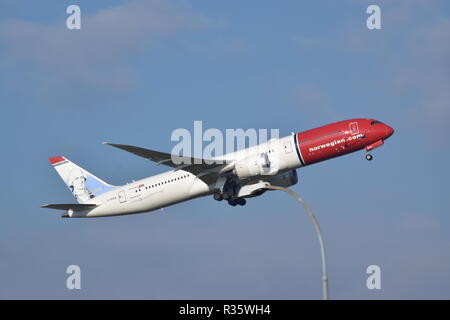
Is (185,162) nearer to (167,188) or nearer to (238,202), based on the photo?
(167,188)

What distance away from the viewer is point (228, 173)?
282 feet

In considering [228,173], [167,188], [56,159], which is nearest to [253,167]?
[228,173]

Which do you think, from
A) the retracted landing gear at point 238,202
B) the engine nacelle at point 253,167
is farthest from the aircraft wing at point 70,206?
the engine nacelle at point 253,167

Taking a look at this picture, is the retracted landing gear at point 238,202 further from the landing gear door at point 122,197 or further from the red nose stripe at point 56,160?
the red nose stripe at point 56,160

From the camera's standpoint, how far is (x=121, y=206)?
91375 millimetres

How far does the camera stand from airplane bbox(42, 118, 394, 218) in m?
81.9

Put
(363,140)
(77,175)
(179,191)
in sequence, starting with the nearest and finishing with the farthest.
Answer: (363,140), (179,191), (77,175)

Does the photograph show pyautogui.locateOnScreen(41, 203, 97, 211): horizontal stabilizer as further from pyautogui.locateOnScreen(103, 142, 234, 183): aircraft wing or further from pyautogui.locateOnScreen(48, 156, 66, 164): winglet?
pyautogui.locateOnScreen(103, 142, 234, 183): aircraft wing

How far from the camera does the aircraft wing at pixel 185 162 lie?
81750mm

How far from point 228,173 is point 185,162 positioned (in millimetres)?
4649
